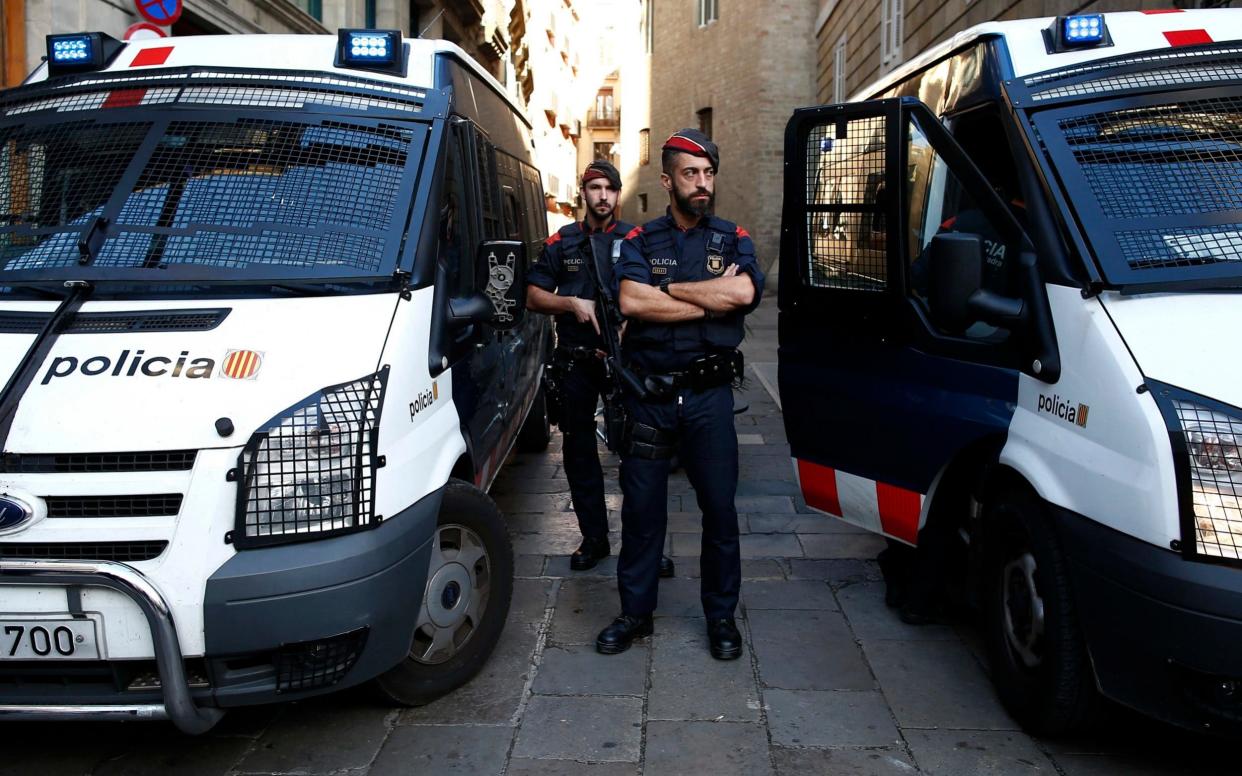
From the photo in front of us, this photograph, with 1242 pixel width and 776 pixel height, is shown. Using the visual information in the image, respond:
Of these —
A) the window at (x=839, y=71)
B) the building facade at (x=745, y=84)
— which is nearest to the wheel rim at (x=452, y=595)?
the window at (x=839, y=71)

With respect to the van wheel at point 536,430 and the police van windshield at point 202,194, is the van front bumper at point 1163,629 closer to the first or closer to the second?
the police van windshield at point 202,194

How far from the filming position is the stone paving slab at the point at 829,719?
140 inches

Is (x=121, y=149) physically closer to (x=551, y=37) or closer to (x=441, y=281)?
(x=441, y=281)

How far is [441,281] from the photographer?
3951 mm

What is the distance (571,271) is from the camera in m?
5.47

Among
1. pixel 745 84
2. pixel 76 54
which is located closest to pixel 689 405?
pixel 76 54

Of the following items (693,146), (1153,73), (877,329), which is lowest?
(877,329)

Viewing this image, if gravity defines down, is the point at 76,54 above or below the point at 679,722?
above

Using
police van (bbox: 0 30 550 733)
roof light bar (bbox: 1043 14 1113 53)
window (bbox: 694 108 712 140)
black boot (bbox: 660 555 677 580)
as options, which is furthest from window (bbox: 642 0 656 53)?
roof light bar (bbox: 1043 14 1113 53)

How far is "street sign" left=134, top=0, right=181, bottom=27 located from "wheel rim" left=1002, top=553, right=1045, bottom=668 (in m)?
7.33

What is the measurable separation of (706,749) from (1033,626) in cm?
114

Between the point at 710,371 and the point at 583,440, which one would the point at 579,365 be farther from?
the point at 710,371

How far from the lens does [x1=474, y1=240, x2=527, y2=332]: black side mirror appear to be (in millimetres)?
3994

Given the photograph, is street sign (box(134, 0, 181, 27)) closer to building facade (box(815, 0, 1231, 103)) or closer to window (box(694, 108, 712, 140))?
building facade (box(815, 0, 1231, 103))
